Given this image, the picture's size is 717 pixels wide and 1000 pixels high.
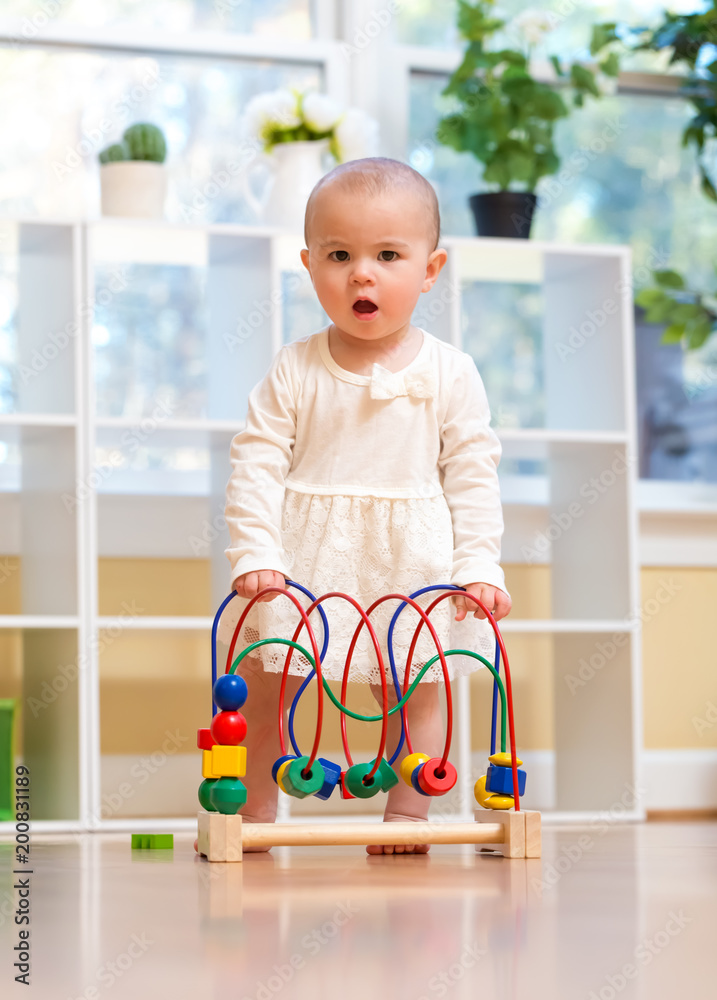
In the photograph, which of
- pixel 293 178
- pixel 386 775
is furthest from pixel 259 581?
pixel 293 178

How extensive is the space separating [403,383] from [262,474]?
207mm

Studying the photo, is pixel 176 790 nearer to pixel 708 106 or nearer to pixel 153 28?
pixel 153 28

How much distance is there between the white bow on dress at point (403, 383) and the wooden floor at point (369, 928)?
0.55m

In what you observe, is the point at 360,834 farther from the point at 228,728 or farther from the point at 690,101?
the point at 690,101

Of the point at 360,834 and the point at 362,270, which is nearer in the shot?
the point at 360,834

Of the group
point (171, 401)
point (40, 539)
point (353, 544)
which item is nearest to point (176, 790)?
point (40, 539)

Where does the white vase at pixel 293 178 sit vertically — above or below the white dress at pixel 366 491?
above

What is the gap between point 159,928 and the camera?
0.94 meters

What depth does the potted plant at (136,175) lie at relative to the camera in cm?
230

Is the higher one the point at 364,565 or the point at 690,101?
the point at 690,101

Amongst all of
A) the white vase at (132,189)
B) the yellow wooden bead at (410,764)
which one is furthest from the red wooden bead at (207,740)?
the white vase at (132,189)

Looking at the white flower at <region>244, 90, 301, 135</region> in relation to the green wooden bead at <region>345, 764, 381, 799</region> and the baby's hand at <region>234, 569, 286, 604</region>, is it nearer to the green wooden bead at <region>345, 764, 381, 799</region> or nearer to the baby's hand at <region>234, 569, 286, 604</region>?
the baby's hand at <region>234, 569, 286, 604</region>

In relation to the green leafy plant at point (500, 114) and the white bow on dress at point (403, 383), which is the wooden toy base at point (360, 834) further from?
the green leafy plant at point (500, 114)

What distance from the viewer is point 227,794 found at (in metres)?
1.31
